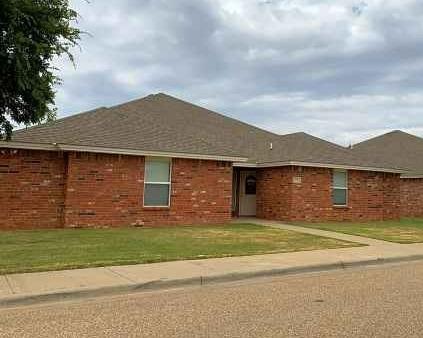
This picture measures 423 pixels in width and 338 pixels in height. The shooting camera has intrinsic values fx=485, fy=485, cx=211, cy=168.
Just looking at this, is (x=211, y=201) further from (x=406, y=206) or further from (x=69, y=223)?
(x=406, y=206)

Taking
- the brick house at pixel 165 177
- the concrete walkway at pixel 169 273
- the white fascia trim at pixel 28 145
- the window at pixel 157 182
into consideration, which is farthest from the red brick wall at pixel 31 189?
the concrete walkway at pixel 169 273

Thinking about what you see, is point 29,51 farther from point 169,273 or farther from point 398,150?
point 398,150

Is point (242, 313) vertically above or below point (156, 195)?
below

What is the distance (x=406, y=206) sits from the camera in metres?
28.1

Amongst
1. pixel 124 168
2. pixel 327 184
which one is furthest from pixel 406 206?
pixel 124 168

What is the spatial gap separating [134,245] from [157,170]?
5.81 meters

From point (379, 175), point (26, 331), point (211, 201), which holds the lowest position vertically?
point (26, 331)

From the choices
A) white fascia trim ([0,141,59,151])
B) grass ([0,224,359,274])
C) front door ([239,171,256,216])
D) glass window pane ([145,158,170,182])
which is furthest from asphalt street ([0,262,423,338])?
front door ([239,171,256,216])

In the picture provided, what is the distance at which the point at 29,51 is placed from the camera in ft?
36.9

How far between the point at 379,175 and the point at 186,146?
10692mm

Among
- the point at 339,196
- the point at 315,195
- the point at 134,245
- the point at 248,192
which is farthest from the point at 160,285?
the point at 339,196

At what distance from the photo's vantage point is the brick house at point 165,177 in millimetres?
15430

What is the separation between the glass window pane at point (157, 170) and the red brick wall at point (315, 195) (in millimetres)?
5876

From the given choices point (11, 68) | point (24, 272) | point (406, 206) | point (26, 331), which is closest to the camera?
point (26, 331)
